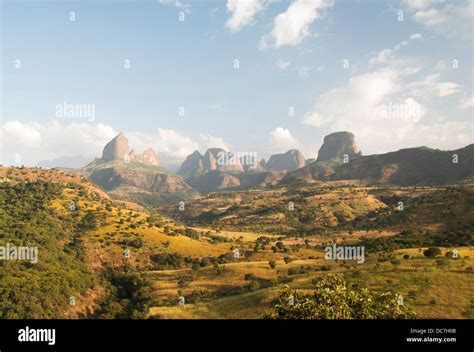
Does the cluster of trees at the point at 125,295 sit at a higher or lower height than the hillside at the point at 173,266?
lower

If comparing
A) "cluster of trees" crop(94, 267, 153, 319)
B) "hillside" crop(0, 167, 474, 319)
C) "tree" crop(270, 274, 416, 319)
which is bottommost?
"cluster of trees" crop(94, 267, 153, 319)

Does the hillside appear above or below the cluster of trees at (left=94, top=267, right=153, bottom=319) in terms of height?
above

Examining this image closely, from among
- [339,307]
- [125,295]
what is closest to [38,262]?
[125,295]

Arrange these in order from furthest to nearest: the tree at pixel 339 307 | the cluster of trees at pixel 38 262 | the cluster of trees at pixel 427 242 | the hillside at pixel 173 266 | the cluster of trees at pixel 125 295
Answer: the cluster of trees at pixel 427 242
the cluster of trees at pixel 125 295
the cluster of trees at pixel 38 262
the hillside at pixel 173 266
the tree at pixel 339 307

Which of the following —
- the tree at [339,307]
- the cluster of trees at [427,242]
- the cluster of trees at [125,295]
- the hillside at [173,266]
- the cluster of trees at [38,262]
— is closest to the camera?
the tree at [339,307]

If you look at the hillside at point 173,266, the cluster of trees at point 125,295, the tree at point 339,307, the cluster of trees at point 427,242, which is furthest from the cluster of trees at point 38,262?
the cluster of trees at point 427,242

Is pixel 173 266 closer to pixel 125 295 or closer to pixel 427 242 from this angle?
pixel 125 295

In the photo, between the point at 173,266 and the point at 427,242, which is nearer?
the point at 427,242

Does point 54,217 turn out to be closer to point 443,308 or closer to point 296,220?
point 443,308

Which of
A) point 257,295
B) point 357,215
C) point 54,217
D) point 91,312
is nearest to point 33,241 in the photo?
point 54,217

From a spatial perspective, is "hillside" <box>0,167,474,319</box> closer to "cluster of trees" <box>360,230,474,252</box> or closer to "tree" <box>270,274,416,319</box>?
"cluster of trees" <box>360,230,474,252</box>

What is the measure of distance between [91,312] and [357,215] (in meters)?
161

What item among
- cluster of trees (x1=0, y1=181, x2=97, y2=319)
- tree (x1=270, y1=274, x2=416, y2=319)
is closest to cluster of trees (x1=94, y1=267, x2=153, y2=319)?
cluster of trees (x1=0, y1=181, x2=97, y2=319)

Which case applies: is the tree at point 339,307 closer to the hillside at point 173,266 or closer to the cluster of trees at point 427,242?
the hillside at point 173,266
